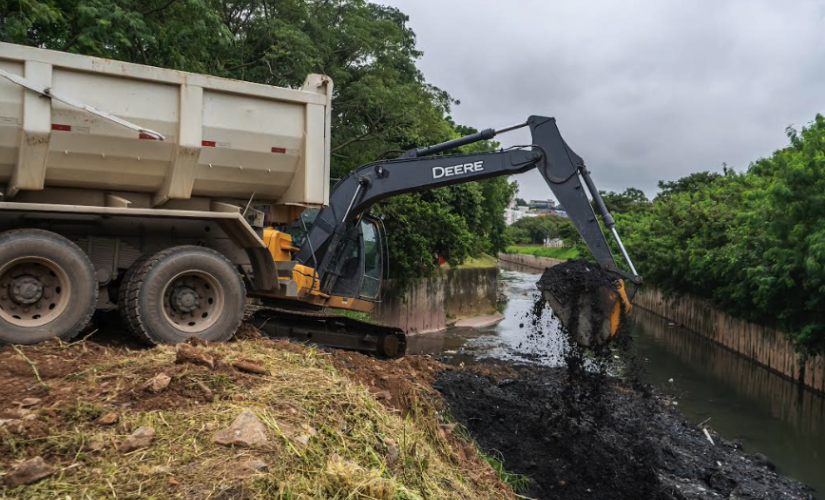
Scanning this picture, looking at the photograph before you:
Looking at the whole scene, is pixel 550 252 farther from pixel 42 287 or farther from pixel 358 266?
pixel 42 287

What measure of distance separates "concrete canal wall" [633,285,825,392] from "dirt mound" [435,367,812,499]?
8886 mm

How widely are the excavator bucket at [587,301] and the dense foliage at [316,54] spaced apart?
7350 millimetres

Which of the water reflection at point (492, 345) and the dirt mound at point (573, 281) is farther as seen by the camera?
the water reflection at point (492, 345)

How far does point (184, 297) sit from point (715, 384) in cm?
1787

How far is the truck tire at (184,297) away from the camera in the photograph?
6.95 meters

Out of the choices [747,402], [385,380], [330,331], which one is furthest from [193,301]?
[747,402]

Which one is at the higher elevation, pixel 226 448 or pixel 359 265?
pixel 359 265

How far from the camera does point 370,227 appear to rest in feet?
40.2

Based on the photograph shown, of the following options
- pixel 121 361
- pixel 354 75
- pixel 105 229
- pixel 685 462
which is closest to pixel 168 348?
pixel 121 361

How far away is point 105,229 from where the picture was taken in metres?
7.30

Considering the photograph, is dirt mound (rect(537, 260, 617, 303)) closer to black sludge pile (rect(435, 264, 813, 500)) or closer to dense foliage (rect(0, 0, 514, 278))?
black sludge pile (rect(435, 264, 813, 500))

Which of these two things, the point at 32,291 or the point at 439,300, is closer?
the point at 32,291

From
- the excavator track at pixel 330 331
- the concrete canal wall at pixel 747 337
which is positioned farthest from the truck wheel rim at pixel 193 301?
the concrete canal wall at pixel 747 337

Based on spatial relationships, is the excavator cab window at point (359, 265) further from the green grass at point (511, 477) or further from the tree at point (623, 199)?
the tree at point (623, 199)
